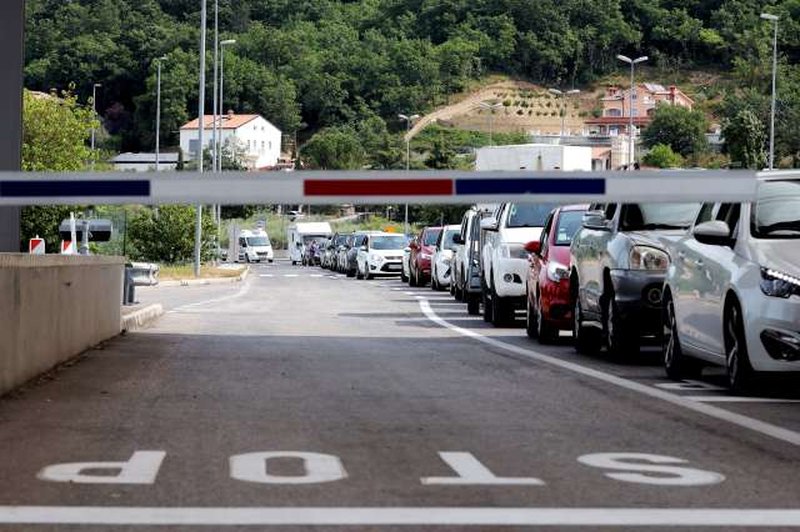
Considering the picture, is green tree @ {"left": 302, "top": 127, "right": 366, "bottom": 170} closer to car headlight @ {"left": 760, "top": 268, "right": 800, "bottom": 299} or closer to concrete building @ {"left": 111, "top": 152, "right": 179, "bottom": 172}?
concrete building @ {"left": 111, "top": 152, "right": 179, "bottom": 172}

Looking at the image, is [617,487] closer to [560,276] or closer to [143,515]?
[143,515]

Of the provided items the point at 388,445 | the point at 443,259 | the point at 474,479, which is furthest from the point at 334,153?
the point at 474,479

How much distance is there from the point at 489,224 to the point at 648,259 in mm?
10766

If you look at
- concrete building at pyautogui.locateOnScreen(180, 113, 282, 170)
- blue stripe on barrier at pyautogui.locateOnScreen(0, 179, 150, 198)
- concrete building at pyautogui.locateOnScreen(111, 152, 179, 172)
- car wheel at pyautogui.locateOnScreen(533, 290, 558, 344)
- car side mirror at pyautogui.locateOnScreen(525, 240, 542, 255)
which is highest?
concrete building at pyautogui.locateOnScreen(180, 113, 282, 170)

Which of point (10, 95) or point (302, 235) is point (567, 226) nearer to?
point (10, 95)

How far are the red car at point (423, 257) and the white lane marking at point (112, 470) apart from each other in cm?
4135

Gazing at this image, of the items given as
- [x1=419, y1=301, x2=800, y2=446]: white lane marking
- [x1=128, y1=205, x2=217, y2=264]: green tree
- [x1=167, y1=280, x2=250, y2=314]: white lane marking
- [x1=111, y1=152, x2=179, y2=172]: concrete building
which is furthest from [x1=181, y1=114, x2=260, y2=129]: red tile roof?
[x1=419, y1=301, x2=800, y2=446]: white lane marking

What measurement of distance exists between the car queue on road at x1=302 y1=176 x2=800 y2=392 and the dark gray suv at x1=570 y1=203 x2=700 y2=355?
0.01 meters

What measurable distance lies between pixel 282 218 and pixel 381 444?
156 meters

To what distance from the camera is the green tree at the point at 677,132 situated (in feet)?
590

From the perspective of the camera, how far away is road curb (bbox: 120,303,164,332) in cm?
2488

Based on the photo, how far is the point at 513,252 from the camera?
2773cm

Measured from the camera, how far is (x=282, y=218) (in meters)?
166

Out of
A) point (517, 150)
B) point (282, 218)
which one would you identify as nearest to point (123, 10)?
point (282, 218)
